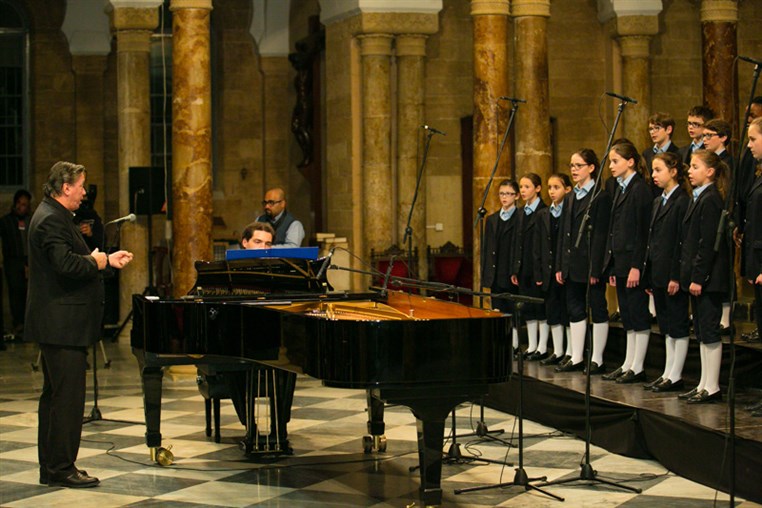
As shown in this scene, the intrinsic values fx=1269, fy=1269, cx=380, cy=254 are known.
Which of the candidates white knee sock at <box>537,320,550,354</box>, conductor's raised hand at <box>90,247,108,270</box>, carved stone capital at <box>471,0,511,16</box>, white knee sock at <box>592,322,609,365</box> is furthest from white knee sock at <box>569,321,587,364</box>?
carved stone capital at <box>471,0,511,16</box>

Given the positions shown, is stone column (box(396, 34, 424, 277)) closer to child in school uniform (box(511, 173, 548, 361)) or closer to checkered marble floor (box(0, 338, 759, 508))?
child in school uniform (box(511, 173, 548, 361))

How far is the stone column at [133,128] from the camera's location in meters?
15.1

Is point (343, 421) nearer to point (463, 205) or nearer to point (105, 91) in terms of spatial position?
point (463, 205)

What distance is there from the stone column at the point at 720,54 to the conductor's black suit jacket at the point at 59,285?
9086mm

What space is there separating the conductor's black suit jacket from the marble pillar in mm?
11081

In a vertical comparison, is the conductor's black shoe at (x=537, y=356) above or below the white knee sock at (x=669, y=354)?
below

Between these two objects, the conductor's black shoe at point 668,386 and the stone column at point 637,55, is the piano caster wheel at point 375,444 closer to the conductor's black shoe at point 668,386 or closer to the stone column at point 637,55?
the conductor's black shoe at point 668,386

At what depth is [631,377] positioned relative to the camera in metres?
8.62

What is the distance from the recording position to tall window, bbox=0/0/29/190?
59.9ft

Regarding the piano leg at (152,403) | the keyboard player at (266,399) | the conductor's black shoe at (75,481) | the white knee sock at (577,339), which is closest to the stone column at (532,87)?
the white knee sock at (577,339)

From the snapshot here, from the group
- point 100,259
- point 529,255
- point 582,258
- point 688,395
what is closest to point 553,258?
point 529,255

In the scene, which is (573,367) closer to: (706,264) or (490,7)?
(706,264)

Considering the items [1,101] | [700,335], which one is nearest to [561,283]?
[700,335]

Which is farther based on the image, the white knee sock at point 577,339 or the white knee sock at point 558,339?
the white knee sock at point 558,339
